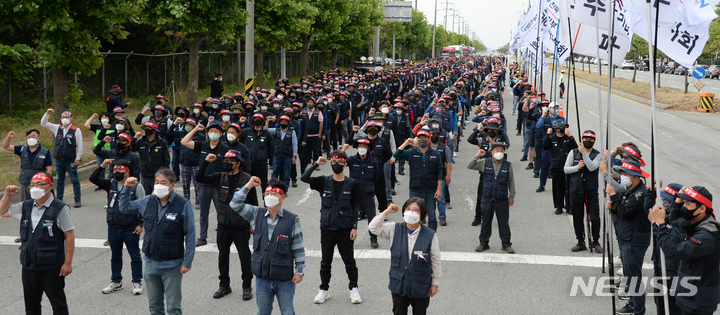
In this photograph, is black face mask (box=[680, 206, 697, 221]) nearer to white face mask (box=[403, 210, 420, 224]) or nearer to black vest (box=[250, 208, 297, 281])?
white face mask (box=[403, 210, 420, 224])

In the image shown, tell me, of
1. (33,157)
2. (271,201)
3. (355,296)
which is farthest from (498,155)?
(33,157)

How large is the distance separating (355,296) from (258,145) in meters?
5.45

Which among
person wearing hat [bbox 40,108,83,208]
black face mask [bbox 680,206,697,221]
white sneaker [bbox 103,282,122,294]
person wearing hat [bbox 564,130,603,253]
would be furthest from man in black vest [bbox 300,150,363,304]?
person wearing hat [bbox 40,108,83,208]

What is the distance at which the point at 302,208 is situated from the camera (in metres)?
11.9

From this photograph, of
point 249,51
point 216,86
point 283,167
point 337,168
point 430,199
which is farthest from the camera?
point 216,86

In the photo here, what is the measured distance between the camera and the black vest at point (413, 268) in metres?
5.52

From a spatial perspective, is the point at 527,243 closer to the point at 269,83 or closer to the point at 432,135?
the point at 432,135

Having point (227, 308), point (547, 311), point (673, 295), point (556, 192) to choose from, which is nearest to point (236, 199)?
point (227, 308)

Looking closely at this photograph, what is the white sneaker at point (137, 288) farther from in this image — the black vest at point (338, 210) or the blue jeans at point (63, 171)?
the blue jeans at point (63, 171)

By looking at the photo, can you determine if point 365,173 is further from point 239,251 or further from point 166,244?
point 166,244

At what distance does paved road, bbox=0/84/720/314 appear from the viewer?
7.12 meters

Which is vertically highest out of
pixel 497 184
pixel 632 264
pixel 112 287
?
pixel 497 184

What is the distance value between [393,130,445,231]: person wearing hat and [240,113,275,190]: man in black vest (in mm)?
3320

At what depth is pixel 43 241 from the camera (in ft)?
19.7
